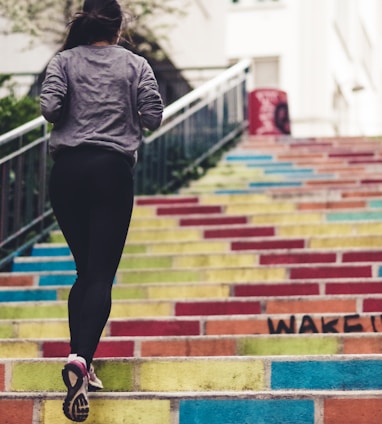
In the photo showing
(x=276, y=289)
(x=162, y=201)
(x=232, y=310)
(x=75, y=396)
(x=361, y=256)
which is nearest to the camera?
(x=75, y=396)

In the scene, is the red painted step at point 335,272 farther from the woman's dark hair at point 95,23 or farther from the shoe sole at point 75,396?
the shoe sole at point 75,396

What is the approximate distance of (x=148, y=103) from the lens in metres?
3.22

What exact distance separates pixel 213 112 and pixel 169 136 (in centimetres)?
120

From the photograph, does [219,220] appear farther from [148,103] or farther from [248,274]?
[148,103]

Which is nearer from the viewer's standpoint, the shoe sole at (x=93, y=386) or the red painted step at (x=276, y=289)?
the shoe sole at (x=93, y=386)

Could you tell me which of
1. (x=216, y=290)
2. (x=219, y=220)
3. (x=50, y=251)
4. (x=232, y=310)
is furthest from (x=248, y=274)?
(x=50, y=251)

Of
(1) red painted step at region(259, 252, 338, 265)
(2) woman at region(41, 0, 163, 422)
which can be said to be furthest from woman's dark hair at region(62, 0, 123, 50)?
(1) red painted step at region(259, 252, 338, 265)

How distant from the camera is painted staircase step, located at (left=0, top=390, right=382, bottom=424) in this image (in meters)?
3.05

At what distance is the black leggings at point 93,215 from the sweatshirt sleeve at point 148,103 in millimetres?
169

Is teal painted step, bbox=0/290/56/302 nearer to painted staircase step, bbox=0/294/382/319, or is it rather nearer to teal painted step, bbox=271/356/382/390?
painted staircase step, bbox=0/294/382/319

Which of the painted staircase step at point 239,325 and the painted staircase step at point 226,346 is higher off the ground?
the painted staircase step at point 239,325

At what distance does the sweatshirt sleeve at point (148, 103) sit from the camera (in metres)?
3.21

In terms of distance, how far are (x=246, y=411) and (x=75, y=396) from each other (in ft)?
1.93

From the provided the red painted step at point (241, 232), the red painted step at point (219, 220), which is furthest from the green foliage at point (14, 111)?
the red painted step at point (241, 232)
